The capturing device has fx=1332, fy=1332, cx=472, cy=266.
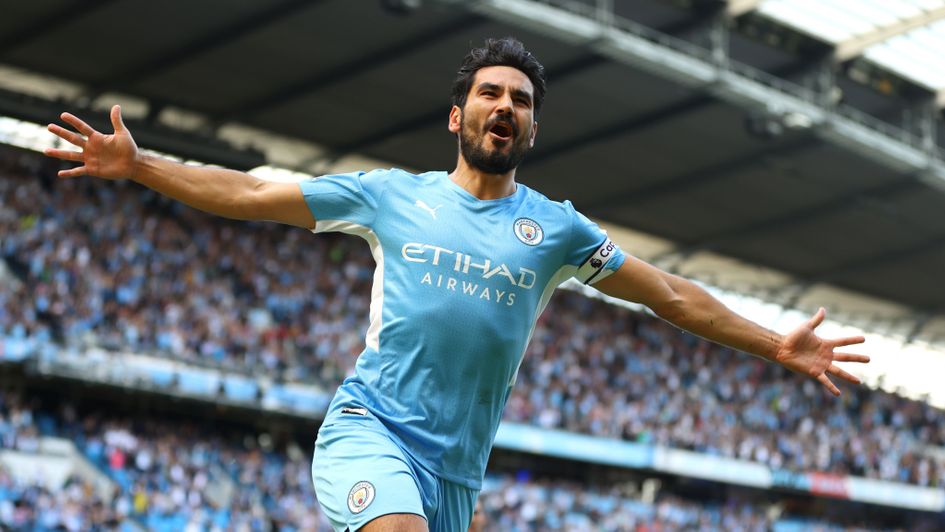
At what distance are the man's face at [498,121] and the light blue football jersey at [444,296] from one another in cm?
16

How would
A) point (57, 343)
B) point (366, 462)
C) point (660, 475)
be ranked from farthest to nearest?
point (660, 475) → point (57, 343) → point (366, 462)

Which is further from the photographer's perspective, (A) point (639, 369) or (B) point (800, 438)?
(B) point (800, 438)

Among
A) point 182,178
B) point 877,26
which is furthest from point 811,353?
point 877,26

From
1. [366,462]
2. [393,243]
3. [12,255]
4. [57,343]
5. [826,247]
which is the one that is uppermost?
[826,247]

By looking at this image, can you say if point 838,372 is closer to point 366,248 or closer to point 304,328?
point 304,328

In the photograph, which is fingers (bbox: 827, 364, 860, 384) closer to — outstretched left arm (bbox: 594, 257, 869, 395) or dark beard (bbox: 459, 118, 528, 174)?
outstretched left arm (bbox: 594, 257, 869, 395)

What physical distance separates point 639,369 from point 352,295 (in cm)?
899

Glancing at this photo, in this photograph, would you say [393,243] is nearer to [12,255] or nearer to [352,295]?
[12,255]

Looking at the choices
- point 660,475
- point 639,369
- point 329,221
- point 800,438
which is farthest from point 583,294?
point 329,221

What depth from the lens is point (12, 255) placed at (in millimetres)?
23859

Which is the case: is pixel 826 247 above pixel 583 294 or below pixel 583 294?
above

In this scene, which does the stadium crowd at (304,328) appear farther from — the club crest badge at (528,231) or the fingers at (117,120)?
the club crest badge at (528,231)

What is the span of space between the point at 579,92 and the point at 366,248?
25.9 feet

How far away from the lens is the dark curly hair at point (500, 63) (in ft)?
16.8
